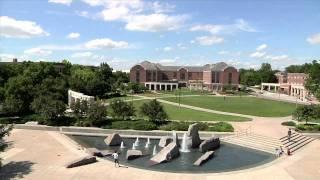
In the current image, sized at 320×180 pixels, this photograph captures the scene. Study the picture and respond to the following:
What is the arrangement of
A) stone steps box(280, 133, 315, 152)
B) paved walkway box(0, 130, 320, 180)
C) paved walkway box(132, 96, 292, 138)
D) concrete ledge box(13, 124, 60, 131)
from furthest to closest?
concrete ledge box(13, 124, 60, 131) < paved walkway box(132, 96, 292, 138) < stone steps box(280, 133, 315, 152) < paved walkway box(0, 130, 320, 180)

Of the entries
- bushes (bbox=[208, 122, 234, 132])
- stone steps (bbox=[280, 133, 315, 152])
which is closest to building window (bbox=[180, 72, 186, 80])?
bushes (bbox=[208, 122, 234, 132])

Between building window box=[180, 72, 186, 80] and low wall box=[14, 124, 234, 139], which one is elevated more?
building window box=[180, 72, 186, 80]

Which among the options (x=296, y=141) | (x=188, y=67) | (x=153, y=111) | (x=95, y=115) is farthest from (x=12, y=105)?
(x=188, y=67)

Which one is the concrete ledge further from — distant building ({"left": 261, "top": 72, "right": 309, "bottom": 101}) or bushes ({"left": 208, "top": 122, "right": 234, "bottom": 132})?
distant building ({"left": 261, "top": 72, "right": 309, "bottom": 101})

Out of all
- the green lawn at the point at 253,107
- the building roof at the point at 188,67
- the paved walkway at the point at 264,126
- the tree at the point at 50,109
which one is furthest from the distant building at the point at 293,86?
the tree at the point at 50,109

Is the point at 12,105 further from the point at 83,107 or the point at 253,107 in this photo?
the point at 253,107

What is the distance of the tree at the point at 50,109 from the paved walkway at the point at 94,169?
38.3 ft

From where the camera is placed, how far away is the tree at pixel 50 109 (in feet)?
159

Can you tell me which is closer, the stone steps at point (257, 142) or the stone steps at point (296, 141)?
the stone steps at point (257, 142)

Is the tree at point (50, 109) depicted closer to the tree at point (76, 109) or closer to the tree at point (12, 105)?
the tree at point (76, 109)

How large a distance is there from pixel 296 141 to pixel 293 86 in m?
83.8

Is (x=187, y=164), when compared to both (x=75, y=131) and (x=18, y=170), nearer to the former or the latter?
(x=18, y=170)

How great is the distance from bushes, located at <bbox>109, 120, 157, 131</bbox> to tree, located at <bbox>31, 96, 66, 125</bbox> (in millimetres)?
7888

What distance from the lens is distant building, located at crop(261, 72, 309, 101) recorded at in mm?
107475
